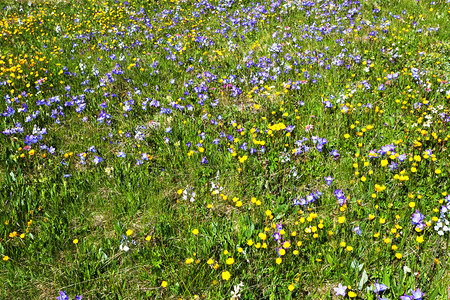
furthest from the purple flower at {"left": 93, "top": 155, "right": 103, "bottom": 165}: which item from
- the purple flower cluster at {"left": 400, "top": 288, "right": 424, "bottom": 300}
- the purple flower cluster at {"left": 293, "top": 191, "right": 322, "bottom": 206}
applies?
the purple flower cluster at {"left": 400, "top": 288, "right": 424, "bottom": 300}

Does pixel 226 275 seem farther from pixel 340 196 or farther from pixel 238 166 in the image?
pixel 238 166

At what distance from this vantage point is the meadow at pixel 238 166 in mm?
2527

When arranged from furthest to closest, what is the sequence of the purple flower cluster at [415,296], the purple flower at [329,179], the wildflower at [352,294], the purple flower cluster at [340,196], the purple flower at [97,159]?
the purple flower at [97,159], the purple flower at [329,179], the purple flower cluster at [340,196], the wildflower at [352,294], the purple flower cluster at [415,296]

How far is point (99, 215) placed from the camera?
125 inches

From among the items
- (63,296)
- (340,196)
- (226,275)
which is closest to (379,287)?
(340,196)

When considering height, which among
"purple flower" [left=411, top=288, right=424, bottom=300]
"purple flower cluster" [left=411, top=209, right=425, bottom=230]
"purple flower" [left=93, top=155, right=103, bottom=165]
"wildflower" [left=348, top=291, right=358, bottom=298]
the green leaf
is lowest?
the green leaf

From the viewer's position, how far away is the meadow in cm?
253

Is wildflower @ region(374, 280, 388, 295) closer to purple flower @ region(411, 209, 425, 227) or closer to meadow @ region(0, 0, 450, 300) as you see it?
meadow @ region(0, 0, 450, 300)

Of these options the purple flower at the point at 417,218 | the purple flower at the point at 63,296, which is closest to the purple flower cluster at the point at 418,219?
the purple flower at the point at 417,218

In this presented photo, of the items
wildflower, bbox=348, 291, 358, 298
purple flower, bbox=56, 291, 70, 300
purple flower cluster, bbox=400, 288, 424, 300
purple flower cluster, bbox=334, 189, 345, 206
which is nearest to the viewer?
purple flower cluster, bbox=400, 288, 424, 300

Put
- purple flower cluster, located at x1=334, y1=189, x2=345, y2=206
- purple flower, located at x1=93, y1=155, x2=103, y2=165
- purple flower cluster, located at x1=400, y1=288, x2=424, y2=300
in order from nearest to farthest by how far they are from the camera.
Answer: purple flower cluster, located at x1=400, y1=288, x2=424, y2=300
purple flower cluster, located at x1=334, y1=189, x2=345, y2=206
purple flower, located at x1=93, y1=155, x2=103, y2=165

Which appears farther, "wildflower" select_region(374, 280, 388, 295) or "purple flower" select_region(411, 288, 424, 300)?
"wildflower" select_region(374, 280, 388, 295)

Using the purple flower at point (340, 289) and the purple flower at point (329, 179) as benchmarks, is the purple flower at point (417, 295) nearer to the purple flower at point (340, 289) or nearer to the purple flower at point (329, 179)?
the purple flower at point (340, 289)

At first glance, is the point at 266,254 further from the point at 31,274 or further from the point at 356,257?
the point at 31,274
